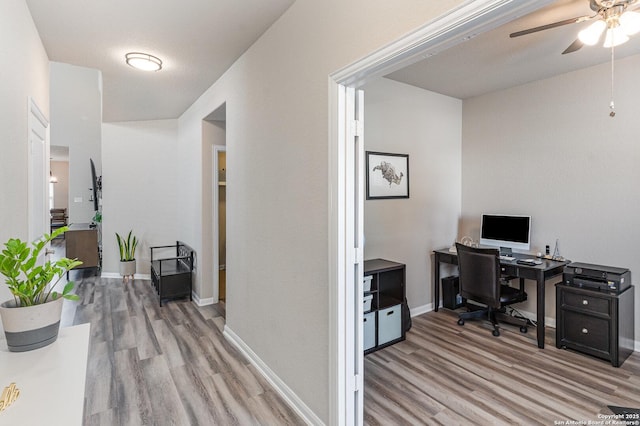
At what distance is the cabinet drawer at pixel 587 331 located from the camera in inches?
113

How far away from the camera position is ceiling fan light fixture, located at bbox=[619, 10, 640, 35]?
2027 millimetres

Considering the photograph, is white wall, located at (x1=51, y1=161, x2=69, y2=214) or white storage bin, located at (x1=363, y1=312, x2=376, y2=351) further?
white wall, located at (x1=51, y1=161, x2=69, y2=214)

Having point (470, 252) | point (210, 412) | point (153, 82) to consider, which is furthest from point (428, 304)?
point (153, 82)

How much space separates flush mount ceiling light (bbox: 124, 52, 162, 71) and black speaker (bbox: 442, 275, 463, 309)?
157 inches

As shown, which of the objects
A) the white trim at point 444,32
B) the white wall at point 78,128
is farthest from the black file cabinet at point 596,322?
the white wall at point 78,128

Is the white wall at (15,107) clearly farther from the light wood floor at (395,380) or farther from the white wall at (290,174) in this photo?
the white wall at (290,174)

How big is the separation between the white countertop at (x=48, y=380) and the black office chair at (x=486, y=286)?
3327 millimetres

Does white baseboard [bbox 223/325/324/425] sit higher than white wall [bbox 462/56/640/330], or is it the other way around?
white wall [bbox 462/56/640/330]

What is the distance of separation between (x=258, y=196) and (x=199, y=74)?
1.66 meters

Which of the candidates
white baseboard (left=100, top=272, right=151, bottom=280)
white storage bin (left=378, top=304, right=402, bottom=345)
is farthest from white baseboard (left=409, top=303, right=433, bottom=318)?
white baseboard (left=100, top=272, right=151, bottom=280)

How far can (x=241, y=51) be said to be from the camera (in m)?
2.90

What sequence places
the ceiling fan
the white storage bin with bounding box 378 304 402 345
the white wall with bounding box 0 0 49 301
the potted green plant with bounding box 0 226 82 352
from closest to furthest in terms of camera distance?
1. the potted green plant with bounding box 0 226 82 352
2. the white wall with bounding box 0 0 49 301
3. the ceiling fan
4. the white storage bin with bounding box 378 304 402 345

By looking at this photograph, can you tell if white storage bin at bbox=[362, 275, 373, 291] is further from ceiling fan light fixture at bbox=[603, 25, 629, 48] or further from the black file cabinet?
ceiling fan light fixture at bbox=[603, 25, 629, 48]

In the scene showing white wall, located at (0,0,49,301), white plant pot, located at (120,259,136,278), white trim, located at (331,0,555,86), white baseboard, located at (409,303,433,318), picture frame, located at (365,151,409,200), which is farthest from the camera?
white plant pot, located at (120,259,136,278)
